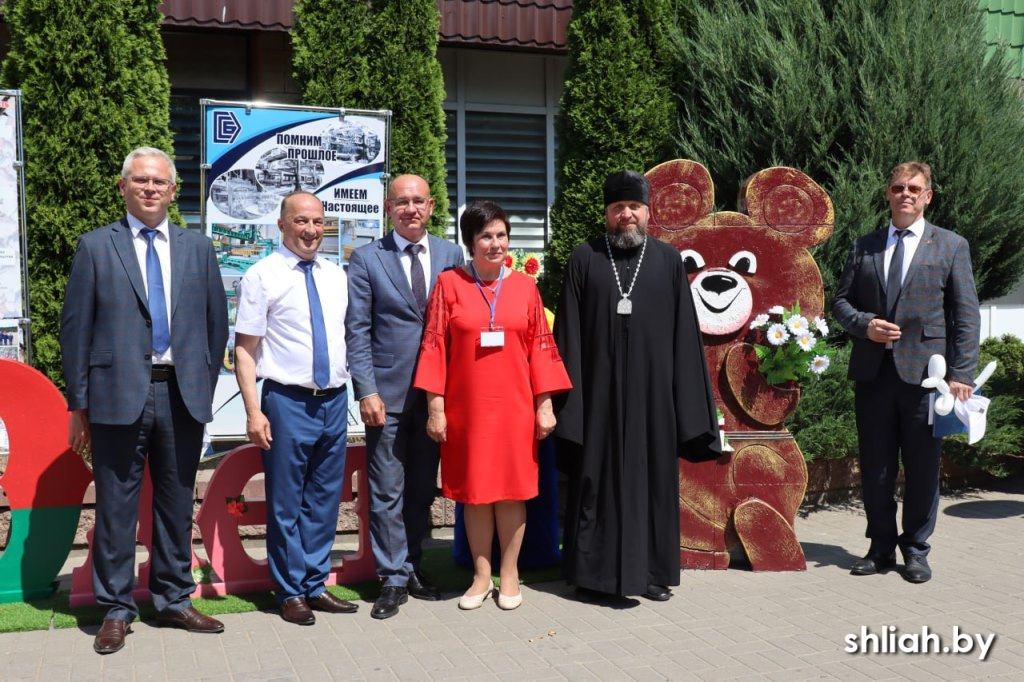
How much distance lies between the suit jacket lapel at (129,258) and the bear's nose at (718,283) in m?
2.86

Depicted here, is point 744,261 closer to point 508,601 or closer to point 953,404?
point 953,404

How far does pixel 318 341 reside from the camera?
4.52 meters

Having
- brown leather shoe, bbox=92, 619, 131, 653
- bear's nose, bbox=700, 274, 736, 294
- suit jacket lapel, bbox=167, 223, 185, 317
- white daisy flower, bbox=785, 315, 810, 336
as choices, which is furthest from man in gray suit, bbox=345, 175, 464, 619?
white daisy flower, bbox=785, 315, 810, 336

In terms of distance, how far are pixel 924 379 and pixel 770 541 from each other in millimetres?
1168

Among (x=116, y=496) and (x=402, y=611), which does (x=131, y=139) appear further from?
(x=402, y=611)

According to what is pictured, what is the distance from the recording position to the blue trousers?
4516 millimetres

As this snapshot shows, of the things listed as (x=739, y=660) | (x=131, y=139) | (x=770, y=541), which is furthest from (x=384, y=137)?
(x=739, y=660)

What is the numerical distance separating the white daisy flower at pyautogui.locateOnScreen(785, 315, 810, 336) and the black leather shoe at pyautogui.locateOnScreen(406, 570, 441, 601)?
2.30 m

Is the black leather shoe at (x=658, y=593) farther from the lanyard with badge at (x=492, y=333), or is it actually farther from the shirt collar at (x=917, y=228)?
the shirt collar at (x=917, y=228)

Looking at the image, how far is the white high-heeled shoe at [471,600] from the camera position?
476 cm

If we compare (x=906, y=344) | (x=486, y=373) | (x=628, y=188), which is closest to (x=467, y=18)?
(x=628, y=188)

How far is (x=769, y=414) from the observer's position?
5441mm

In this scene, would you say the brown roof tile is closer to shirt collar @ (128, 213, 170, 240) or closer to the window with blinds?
the window with blinds

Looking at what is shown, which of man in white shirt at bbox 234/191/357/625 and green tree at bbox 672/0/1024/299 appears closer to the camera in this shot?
man in white shirt at bbox 234/191/357/625
